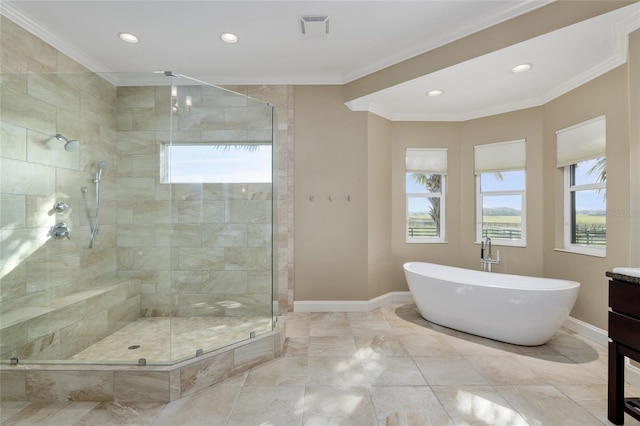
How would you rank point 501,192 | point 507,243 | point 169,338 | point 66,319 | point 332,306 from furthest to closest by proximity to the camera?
point 501,192, point 507,243, point 332,306, point 66,319, point 169,338

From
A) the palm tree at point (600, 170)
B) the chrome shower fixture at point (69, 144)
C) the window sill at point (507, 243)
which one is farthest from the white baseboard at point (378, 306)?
the chrome shower fixture at point (69, 144)

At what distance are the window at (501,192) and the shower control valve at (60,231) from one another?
440cm

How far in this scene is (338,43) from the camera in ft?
9.44

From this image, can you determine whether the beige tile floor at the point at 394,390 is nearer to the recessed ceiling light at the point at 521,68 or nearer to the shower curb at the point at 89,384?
the shower curb at the point at 89,384

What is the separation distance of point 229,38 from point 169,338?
2.60 metres

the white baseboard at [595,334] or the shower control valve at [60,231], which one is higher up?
the shower control valve at [60,231]

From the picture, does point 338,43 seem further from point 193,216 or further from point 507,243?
point 507,243

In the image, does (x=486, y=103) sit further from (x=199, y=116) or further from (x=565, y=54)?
(x=199, y=116)

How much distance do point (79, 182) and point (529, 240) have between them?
4.65 metres

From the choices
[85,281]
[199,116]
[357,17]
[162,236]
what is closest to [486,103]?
[357,17]

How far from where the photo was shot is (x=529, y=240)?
11.9 feet

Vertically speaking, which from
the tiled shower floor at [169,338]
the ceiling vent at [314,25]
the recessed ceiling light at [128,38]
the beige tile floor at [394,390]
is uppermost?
the recessed ceiling light at [128,38]

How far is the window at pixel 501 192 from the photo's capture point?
12.3 ft

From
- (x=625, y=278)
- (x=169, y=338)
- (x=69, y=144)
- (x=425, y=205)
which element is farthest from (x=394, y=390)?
(x=69, y=144)
